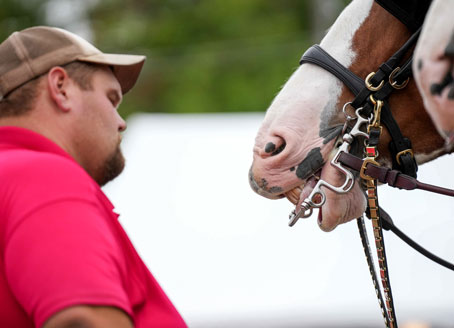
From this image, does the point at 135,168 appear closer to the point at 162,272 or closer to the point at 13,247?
the point at 162,272

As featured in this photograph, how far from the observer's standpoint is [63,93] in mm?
2258

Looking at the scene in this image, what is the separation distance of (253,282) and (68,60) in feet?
12.5

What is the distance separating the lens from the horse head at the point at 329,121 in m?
2.72

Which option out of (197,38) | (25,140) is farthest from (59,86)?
(197,38)

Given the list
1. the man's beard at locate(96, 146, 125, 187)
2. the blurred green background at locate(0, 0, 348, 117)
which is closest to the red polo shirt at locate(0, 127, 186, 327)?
the man's beard at locate(96, 146, 125, 187)

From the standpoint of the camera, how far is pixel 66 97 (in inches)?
89.0

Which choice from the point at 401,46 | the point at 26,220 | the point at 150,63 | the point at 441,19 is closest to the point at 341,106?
the point at 401,46

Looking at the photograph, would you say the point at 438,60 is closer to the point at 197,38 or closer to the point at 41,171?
the point at 41,171

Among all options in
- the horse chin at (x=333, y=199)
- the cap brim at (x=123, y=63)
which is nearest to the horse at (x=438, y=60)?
the horse chin at (x=333, y=199)

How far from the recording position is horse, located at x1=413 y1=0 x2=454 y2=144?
210 centimetres

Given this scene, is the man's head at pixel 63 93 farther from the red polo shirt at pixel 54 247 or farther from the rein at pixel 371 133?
the rein at pixel 371 133

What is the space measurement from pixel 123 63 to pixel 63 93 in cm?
25

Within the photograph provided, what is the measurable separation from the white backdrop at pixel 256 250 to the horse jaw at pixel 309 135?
6.43 feet

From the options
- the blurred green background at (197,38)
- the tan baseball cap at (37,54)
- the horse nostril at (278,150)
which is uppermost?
the tan baseball cap at (37,54)
